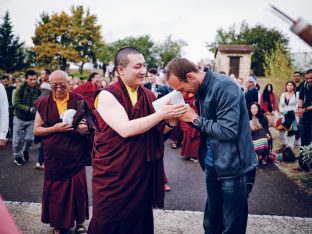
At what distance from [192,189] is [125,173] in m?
3.05

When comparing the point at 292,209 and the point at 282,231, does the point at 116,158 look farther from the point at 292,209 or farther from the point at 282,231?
the point at 292,209

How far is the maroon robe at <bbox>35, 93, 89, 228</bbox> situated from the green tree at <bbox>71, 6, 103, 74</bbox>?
46.4 m

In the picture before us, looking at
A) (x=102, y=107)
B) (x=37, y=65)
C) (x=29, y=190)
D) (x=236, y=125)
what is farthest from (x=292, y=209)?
(x=37, y=65)

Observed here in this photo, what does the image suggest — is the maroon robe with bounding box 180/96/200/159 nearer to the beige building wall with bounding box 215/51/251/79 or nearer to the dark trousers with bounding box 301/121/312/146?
the dark trousers with bounding box 301/121/312/146

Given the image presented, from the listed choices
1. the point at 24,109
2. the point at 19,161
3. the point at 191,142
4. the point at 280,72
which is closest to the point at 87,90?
the point at 24,109

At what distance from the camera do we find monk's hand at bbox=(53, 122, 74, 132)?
11.9 ft

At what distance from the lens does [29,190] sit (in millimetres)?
5352

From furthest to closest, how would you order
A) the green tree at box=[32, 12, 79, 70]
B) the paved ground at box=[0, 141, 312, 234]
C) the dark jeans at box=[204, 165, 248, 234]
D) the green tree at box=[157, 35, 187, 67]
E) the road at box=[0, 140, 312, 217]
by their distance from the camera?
the green tree at box=[157, 35, 187, 67], the green tree at box=[32, 12, 79, 70], the road at box=[0, 140, 312, 217], the paved ground at box=[0, 141, 312, 234], the dark jeans at box=[204, 165, 248, 234]

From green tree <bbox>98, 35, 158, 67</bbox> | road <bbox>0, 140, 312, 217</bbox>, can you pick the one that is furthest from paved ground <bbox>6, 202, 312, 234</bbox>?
green tree <bbox>98, 35, 158, 67</bbox>

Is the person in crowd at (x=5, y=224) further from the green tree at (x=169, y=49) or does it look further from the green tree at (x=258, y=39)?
the green tree at (x=169, y=49)

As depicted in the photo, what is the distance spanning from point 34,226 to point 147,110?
2.41 metres

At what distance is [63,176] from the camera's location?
3.78 metres

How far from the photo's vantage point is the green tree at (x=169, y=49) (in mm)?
51656

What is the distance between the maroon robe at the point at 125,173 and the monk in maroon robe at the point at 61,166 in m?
0.96
